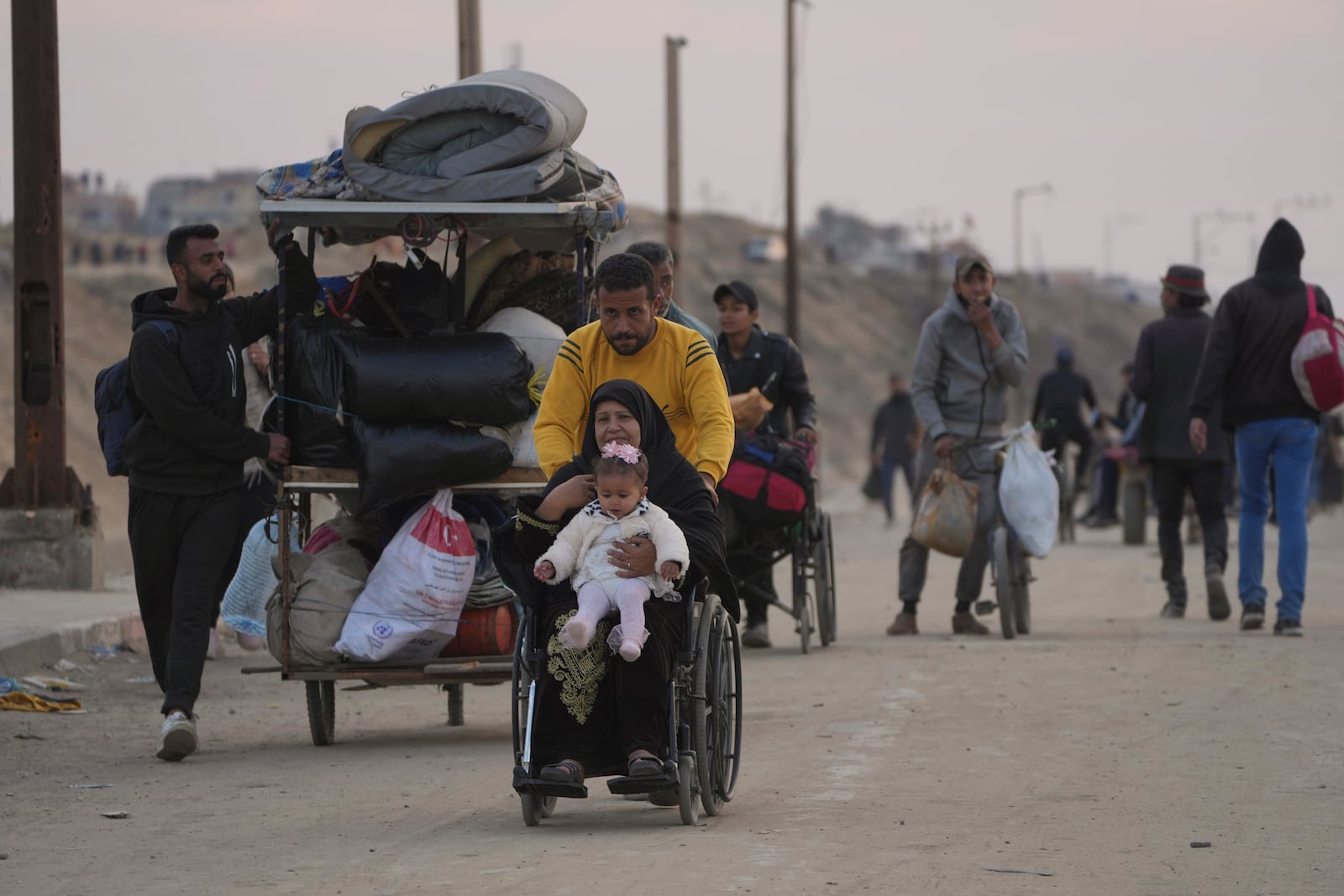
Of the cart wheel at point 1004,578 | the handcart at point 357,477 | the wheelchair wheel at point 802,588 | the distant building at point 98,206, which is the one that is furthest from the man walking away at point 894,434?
the distant building at point 98,206

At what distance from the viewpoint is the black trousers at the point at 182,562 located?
27.9ft

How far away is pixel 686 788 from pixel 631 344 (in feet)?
4.91

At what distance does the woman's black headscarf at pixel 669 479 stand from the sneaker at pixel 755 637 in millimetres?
6086

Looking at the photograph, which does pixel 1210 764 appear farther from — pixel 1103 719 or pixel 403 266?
pixel 403 266

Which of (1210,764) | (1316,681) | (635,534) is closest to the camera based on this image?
(635,534)

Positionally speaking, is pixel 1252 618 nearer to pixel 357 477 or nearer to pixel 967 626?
pixel 967 626

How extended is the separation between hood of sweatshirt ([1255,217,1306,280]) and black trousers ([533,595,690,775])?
7122 mm

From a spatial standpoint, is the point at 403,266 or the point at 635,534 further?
the point at 403,266

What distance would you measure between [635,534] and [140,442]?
302 centimetres

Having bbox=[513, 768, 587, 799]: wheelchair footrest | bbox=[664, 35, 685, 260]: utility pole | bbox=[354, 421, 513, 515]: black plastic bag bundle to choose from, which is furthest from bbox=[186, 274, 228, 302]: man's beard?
bbox=[664, 35, 685, 260]: utility pole

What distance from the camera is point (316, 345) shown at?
29.3ft

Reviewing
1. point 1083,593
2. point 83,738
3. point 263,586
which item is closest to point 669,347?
point 83,738

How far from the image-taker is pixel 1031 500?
1258cm

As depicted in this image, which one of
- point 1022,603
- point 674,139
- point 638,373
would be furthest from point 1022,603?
point 674,139
